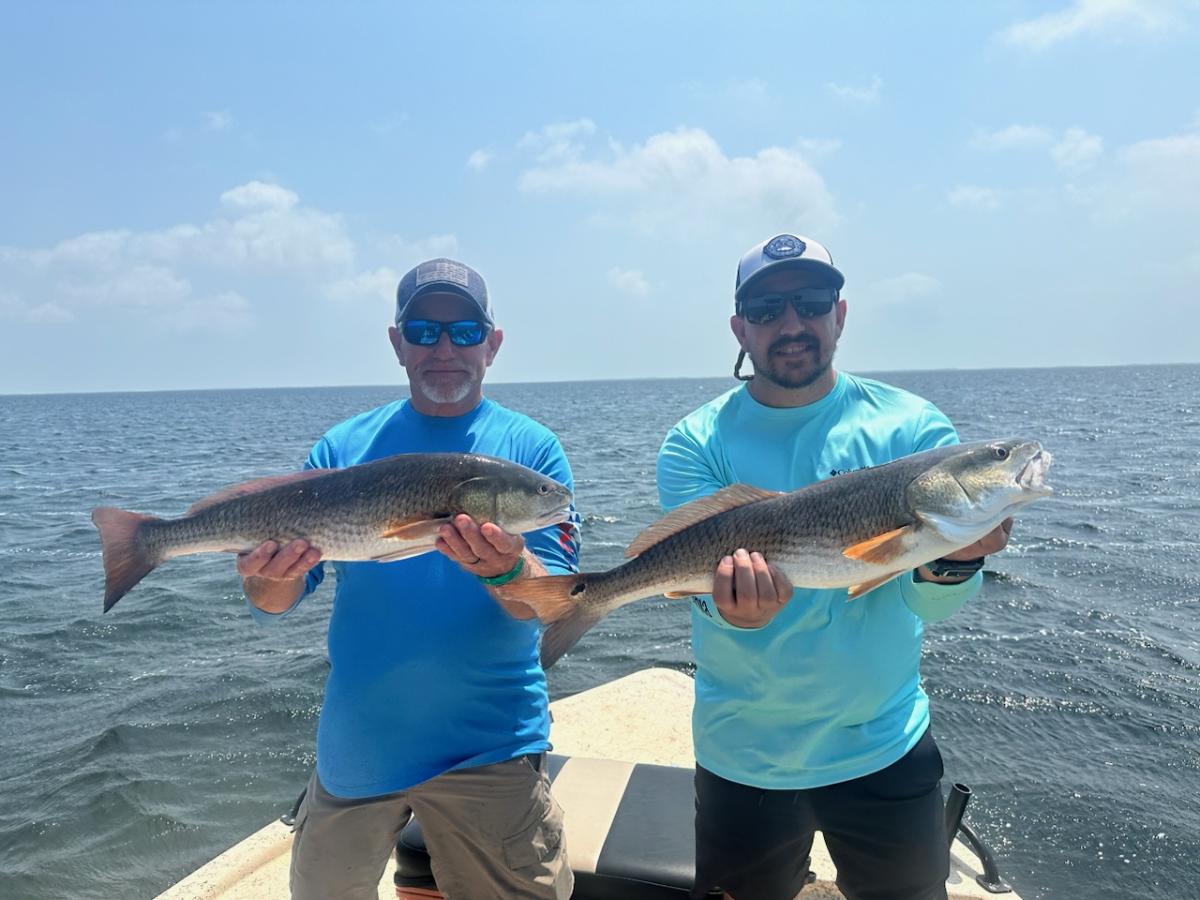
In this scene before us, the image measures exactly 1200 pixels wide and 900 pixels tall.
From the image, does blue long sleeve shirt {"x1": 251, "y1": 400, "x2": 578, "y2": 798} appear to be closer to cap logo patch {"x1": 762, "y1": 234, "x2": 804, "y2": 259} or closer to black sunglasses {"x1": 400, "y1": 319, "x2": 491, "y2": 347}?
black sunglasses {"x1": 400, "y1": 319, "x2": 491, "y2": 347}

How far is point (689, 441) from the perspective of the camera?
4.07m

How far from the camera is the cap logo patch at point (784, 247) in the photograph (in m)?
4.01

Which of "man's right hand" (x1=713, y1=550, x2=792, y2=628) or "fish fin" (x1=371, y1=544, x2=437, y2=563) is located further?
"fish fin" (x1=371, y1=544, x2=437, y2=563)

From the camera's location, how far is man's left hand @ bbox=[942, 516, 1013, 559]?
3.54 metres

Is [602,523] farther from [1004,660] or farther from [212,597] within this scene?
[1004,660]

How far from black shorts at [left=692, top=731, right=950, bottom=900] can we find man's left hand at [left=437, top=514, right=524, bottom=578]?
1.56m

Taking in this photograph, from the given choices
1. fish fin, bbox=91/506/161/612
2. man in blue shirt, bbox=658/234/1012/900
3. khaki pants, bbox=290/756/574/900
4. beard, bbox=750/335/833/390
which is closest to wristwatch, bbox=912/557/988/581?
man in blue shirt, bbox=658/234/1012/900

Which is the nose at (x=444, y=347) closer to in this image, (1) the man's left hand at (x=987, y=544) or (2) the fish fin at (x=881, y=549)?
(2) the fish fin at (x=881, y=549)

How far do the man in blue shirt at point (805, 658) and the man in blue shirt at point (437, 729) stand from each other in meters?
0.92

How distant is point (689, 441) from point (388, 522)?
1697 mm

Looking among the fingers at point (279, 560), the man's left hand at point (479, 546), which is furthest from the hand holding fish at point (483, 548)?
the fingers at point (279, 560)

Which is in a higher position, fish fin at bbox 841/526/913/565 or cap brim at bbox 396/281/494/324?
cap brim at bbox 396/281/494/324

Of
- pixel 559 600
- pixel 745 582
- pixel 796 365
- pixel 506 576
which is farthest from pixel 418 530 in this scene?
pixel 796 365

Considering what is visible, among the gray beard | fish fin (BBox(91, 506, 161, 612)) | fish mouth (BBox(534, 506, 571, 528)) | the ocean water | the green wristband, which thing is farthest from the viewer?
the ocean water
